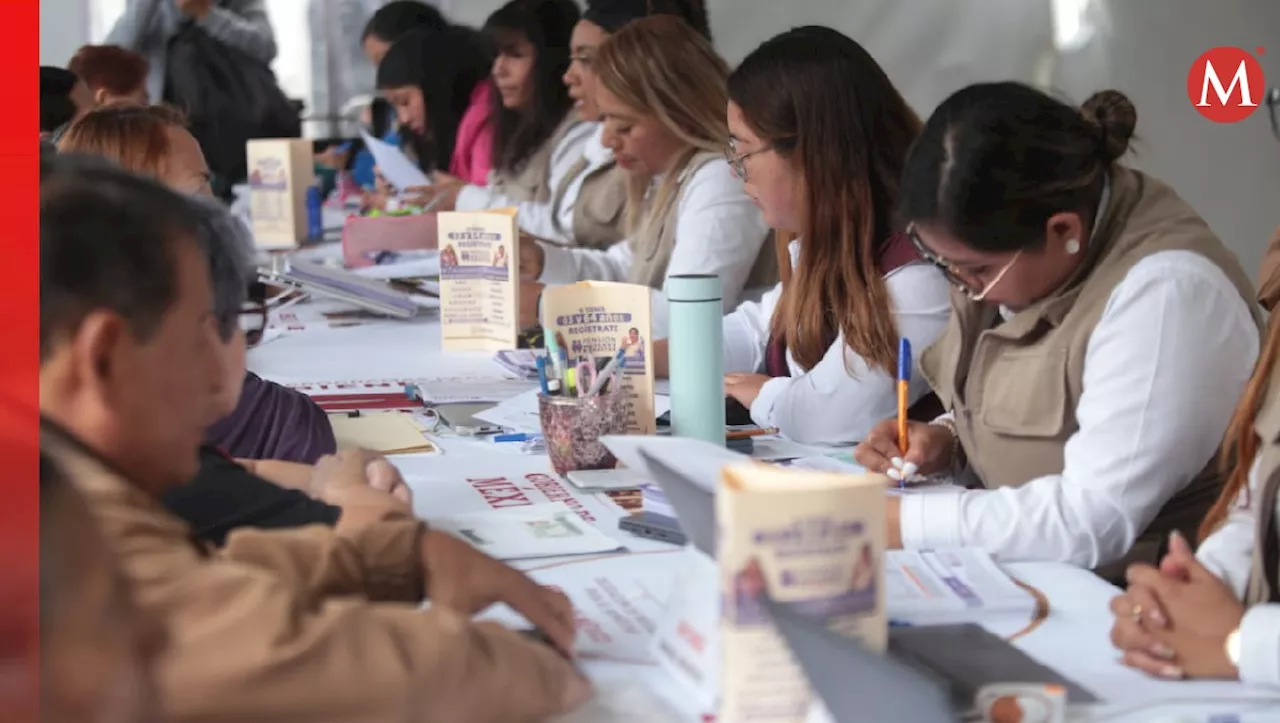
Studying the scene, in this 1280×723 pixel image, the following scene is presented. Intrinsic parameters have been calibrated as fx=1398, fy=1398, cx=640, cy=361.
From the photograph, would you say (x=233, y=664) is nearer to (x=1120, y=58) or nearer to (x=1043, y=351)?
(x=1043, y=351)

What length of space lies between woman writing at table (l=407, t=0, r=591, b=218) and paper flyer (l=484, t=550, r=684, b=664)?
2.67 meters

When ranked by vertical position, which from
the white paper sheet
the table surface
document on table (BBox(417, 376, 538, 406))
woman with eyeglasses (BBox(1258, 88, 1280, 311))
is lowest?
the table surface

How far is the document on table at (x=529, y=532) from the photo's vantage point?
1.36 metres

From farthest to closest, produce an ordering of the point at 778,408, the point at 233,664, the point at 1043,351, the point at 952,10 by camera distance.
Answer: the point at 952,10 → the point at 778,408 → the point at 1043,351 → the point at 233,664

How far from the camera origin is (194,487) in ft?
3.91

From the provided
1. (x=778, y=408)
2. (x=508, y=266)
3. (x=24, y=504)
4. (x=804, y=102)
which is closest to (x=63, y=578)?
(x=24, y=504)

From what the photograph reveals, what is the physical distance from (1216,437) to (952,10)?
136 inches

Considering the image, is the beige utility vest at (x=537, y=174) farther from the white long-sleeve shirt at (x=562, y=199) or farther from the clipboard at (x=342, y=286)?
the clipboard at (x=342, y=286)

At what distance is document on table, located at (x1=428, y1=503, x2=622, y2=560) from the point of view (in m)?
1.36

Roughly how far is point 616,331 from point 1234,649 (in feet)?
2.82

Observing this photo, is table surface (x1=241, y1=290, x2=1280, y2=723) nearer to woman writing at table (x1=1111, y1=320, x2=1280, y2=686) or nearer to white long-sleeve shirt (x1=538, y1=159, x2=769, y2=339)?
woman writing at table (x1=1111, y1=320, x2=1280, y2=686)

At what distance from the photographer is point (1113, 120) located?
60.7 inches

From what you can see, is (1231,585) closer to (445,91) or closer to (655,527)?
(655,527)

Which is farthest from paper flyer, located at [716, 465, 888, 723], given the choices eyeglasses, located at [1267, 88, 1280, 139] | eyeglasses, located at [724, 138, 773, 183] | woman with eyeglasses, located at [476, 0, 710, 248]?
eyeglasses, located at [1267, 88, 1280, 139]
